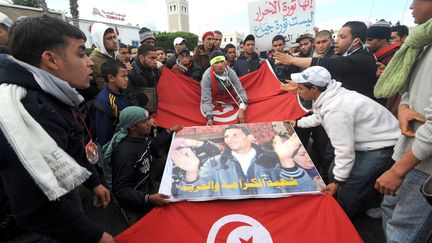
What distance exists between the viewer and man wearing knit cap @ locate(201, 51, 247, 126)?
365cm

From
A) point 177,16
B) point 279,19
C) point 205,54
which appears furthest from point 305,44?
point 177,16

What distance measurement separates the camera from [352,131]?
214 cm

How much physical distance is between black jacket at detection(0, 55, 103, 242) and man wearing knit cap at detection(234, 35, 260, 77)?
14.6ft

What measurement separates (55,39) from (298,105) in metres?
2.99

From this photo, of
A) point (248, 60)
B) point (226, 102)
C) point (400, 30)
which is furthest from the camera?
point (400, 30)

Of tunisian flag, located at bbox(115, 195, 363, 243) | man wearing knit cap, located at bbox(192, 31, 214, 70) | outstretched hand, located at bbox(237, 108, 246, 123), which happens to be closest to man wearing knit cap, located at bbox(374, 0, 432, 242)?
tunisian flag, located at bbox(115, 195, 363, 243)

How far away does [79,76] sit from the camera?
4.49 feet

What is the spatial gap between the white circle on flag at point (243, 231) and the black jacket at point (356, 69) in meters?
2.07

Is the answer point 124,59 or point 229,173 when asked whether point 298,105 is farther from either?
point 124,59

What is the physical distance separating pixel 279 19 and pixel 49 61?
5546 millimetres

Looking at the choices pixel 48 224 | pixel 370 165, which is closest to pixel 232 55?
pixel 370 165

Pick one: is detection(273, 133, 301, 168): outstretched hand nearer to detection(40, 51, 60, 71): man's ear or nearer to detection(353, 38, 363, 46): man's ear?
detection(353, 38, 363, 46): man's ear

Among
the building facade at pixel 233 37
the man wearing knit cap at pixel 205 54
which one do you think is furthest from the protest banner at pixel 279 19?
the building facade at pixel 233 37

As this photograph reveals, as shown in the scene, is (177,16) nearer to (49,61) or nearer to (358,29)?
(358,29)
